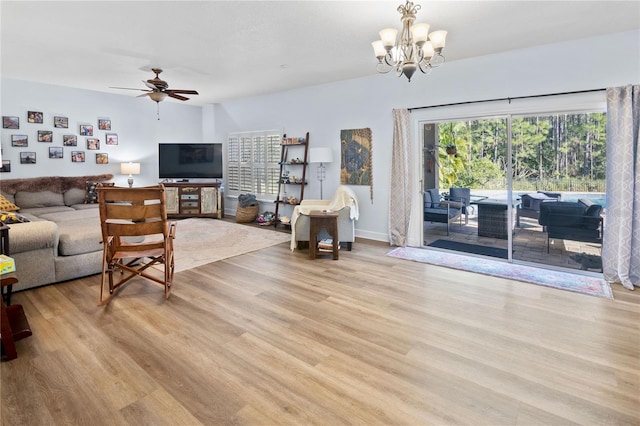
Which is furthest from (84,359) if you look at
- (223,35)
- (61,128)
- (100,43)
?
(61,128)

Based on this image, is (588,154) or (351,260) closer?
(588,154)

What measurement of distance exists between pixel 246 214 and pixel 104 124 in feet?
10.8

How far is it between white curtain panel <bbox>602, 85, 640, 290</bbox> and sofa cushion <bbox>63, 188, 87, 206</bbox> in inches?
Answer: 309

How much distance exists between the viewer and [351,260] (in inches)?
175

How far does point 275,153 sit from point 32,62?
3.90 metres

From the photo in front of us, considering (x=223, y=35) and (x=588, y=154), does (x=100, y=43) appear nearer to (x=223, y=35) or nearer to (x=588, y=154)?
(x=223, y=35)

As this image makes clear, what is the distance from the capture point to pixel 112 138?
6867 mm

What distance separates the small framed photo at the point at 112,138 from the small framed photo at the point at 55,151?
2.70ft

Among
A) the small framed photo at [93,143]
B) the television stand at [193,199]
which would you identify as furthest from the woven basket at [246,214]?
the small framed photo at [93,143]

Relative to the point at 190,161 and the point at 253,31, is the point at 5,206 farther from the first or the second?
the point at 253,31

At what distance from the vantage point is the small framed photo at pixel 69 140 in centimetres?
624

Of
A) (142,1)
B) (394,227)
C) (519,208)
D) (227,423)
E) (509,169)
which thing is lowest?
(227,423)

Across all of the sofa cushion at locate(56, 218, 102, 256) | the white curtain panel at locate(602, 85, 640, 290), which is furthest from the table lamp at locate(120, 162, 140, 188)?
the white curtain panel at locate(602, 85, 640, 290)

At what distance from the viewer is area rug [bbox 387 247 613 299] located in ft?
11.2
